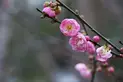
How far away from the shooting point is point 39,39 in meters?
3.35

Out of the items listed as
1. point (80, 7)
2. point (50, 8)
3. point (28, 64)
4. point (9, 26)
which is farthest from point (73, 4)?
point (50, 8)

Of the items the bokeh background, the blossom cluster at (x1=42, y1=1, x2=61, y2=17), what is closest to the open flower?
the blossom cluster at (x1=42, y1=1, x2=61, y2=17)

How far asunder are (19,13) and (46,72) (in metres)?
1.17

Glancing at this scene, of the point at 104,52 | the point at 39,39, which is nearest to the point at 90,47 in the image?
the point at 104,52

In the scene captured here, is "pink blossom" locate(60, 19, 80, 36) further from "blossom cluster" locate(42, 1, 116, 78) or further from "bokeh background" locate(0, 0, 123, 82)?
"bokeh background" locate(0, 0, 123, 82)

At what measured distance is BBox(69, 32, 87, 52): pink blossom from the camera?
799 mm

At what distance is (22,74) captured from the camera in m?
3.99

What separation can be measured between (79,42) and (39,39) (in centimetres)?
258

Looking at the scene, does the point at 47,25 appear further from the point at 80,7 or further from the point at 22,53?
the point at 80,7

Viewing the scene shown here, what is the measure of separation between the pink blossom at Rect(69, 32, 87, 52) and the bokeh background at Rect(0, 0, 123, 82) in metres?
1.39

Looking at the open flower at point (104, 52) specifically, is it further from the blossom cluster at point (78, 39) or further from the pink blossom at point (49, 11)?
the pink blossom at point (49, 11)

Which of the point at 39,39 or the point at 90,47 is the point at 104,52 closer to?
the point at 90,47

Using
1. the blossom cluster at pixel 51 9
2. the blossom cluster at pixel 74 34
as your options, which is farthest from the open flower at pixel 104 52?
the blossom cluster at pixel 51 9

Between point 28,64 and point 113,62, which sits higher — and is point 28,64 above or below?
above
